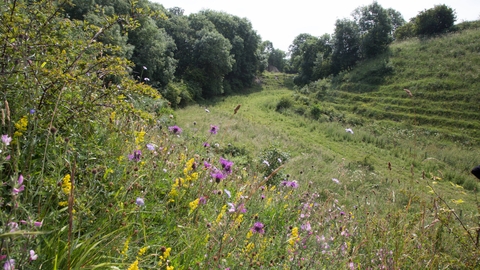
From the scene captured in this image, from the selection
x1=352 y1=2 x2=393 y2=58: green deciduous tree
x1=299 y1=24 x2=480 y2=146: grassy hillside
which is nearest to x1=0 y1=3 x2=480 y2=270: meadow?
x1=299 y1=24 x2=480 y2=146: grassy hillside

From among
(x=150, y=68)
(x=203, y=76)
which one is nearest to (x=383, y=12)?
(x=203, y=76)

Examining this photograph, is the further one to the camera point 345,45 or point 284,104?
point 345,45

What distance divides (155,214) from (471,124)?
77.0 ft

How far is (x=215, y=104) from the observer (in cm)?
2938

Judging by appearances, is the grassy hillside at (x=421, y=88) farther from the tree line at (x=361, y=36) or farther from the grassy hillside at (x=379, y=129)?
the tree line at (x=361, y=36)

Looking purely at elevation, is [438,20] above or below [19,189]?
above

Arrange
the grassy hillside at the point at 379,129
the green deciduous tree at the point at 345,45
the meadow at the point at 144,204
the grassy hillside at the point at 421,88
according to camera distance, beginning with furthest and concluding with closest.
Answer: the green deciduous tree at the point at 345,45 → the grassy hillside at the point at 421,88 → the grassy hillside at the point at 379,129 → the meadow at the point at 144,204

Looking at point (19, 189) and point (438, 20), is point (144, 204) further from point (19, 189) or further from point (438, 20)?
point (438, 20)

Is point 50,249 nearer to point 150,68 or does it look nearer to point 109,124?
point 109,124

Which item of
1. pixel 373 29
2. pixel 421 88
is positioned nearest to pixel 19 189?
pixel 421 88

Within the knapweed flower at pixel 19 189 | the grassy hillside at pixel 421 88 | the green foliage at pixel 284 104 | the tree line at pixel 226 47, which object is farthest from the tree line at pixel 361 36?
the knapweed flower at pixel 19 189

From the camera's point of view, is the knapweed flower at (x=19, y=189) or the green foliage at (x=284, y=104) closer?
the knapweed flower at (x=19, y=189)

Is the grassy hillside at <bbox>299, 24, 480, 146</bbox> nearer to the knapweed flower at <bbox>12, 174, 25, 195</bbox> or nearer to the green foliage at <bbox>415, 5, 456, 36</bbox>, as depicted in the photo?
the green foliage at <bbox>415, 5, 456, 36</bbox>

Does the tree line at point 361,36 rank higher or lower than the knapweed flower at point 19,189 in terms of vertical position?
higher
